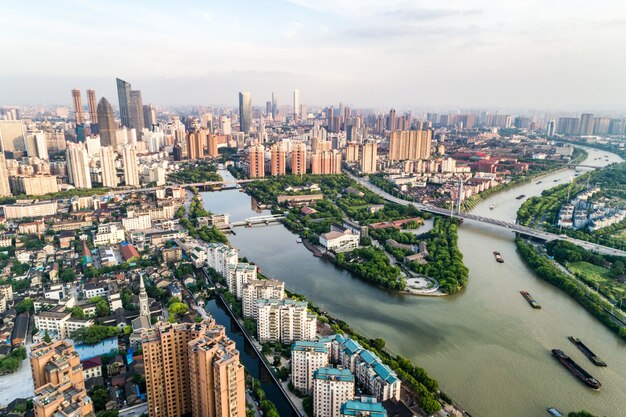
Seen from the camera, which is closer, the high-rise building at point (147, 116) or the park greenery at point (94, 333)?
the park greenery at point (94, 333)

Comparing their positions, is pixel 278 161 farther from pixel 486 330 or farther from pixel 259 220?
pixel 486 330

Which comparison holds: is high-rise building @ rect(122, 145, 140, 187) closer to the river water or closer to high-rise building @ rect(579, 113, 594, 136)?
the river water

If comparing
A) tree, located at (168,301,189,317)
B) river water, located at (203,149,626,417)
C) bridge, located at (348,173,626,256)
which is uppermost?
bridge, located at (348,173,626,256)

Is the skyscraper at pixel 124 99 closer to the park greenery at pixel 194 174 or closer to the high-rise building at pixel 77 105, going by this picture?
the high-rise building at pixel 77 105

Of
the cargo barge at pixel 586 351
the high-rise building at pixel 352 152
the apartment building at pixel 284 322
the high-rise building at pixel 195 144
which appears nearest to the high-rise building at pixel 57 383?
the apartment building at pixel 284 322

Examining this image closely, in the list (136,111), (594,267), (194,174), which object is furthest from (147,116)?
(594,267)

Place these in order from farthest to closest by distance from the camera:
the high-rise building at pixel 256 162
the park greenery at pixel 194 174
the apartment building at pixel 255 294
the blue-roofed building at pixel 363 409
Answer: the high-rise building at pixel 256 162 < the park greenery at pixel 194 174 < the apartment building at pixel 255 294 < the blue-roofed building at pixel 363 409

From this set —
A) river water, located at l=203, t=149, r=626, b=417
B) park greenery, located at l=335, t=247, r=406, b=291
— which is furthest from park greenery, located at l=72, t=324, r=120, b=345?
park greenery, located at l=335, t=247, r=406, b=291
